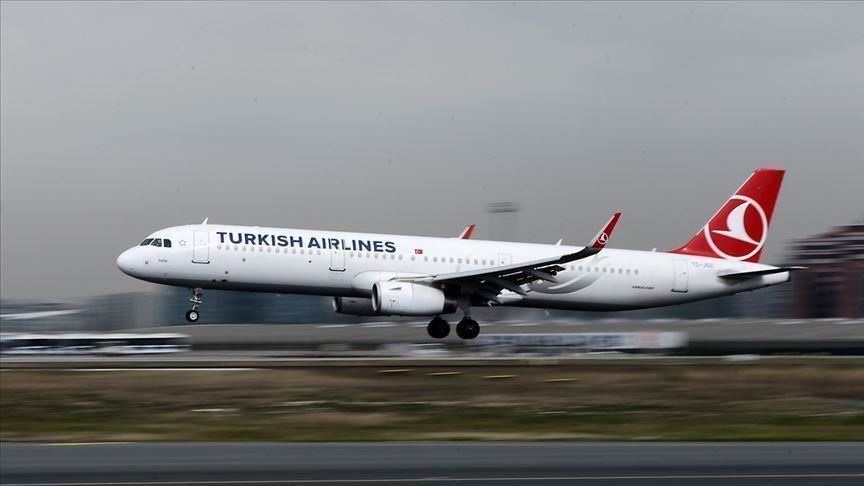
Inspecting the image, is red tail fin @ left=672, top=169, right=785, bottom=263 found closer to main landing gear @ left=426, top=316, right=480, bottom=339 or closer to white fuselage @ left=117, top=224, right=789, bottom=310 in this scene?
white fuselage @ left=117, top=224, right=789, bottom=310

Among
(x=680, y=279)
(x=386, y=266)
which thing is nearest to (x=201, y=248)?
(x=386, y=266)

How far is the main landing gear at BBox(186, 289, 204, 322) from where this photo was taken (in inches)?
1395

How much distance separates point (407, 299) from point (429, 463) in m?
21.9

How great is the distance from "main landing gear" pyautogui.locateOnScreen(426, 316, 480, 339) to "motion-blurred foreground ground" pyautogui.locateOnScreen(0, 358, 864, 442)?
6.31m

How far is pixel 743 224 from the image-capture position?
1649 inches

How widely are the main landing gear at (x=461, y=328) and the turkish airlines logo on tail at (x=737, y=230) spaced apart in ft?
35.6

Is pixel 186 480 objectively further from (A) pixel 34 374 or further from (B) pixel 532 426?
(A) pixel 34 374

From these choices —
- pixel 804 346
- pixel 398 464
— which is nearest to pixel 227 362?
pixel 398 464

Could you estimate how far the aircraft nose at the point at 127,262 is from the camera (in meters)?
35.8

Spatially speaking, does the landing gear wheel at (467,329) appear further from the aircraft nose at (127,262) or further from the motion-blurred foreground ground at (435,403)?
the aircraft nose at (127,262)

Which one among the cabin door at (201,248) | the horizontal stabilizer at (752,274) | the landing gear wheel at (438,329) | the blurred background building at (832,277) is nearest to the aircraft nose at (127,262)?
the cabin door at (201,248)

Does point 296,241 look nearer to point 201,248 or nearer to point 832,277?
point 201,248

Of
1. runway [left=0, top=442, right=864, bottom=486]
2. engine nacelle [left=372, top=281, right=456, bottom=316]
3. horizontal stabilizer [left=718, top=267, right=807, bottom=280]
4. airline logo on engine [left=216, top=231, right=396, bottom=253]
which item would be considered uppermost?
A: airline logo on engine [left=216, top=231, right=396, bottom=253]

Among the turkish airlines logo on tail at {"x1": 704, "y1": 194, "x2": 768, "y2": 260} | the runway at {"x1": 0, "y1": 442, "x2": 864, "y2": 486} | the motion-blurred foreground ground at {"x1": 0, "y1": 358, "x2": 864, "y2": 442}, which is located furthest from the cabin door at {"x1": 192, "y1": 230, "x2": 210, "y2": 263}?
the turkish airlines logo on tail at {"x1": 704, "y1": 194, "x2": 768, "y2": 260}
